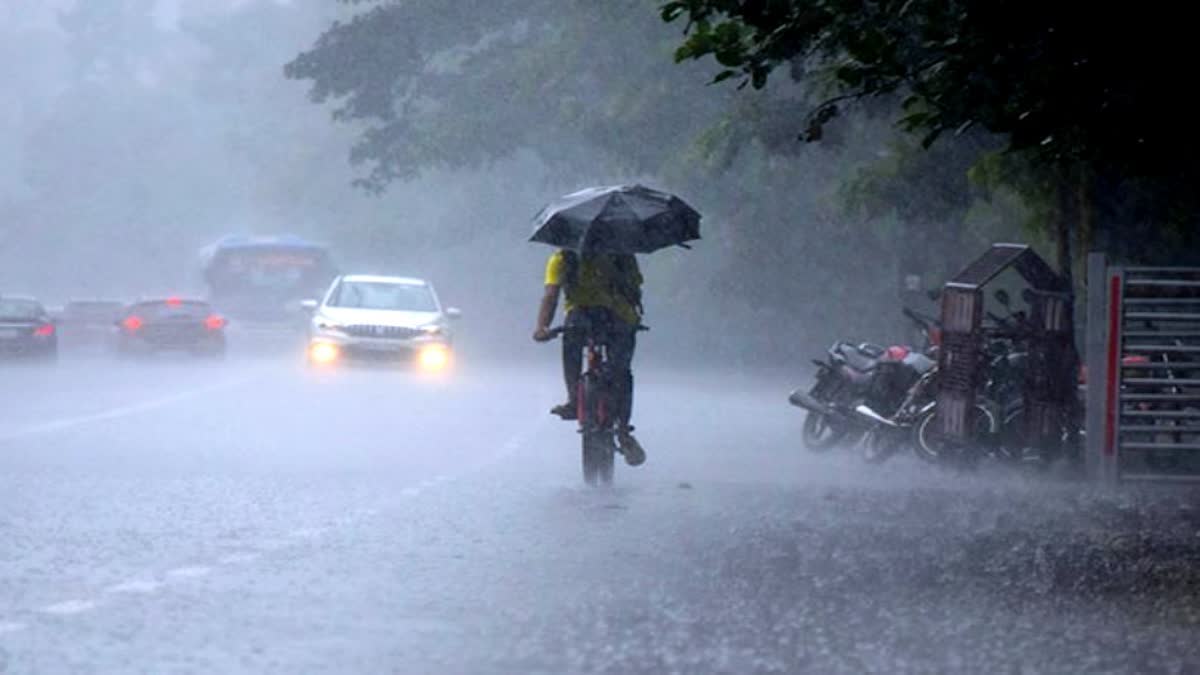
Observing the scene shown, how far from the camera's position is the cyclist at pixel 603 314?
17.4 m

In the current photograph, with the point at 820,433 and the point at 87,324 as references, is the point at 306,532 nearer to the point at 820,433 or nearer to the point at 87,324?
the point at 820,433

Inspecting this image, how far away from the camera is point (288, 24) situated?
139m

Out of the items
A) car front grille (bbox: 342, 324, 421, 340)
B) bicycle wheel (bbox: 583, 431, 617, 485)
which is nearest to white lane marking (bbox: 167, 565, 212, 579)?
bicycle wheel (bbox: 583, 431, 617, 485)

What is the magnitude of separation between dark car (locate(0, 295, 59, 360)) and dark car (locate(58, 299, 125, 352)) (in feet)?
33.2

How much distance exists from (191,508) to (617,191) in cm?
463

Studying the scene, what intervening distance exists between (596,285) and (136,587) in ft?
22.9

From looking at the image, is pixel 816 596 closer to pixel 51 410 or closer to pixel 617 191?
pixel 617 191

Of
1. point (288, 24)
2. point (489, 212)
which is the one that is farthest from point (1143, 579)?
point (288, 24)

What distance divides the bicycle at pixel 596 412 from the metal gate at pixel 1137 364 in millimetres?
4341

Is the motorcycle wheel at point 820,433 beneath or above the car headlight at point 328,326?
beneath

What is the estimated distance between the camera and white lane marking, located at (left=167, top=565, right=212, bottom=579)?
37.8 feet

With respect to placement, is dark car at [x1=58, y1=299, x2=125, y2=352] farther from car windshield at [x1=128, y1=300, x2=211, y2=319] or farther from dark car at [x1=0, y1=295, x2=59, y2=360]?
dark car at [x1=0, y1=295, x2=59, y2=360]

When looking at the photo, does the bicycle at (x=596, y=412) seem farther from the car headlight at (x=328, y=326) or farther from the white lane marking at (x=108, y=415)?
the car headlight at (x=328, y=326)

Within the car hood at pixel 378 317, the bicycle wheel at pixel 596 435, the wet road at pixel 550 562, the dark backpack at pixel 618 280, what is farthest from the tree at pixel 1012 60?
the car hood at pixel 378 317
